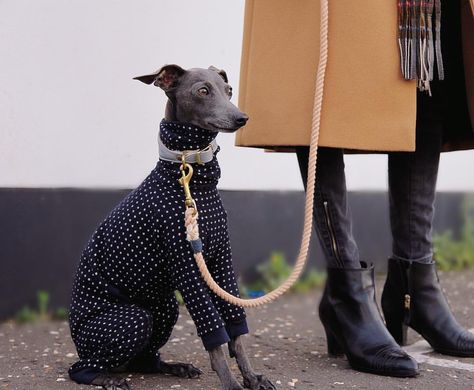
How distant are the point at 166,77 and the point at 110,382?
3.30ft

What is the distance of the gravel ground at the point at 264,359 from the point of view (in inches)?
102

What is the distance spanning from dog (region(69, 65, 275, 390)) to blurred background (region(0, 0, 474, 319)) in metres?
1.13

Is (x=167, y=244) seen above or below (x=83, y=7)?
below

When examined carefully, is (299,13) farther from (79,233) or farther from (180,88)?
(79,233)

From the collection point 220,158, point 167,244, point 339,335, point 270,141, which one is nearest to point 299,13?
point 270,141

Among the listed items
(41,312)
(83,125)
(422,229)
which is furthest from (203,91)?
(41,312)

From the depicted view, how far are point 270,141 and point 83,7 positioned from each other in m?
1.57

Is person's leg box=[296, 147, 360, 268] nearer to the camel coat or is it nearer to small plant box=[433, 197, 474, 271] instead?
the camel coat

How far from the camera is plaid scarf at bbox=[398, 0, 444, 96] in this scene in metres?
2.51

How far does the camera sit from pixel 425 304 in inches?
116

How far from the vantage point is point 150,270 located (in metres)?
2.46

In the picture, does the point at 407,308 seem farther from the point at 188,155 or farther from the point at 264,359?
the point at 188,155

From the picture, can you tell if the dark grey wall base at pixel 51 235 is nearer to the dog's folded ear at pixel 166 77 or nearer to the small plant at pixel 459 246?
the dog's folded ear at pixel 166 77

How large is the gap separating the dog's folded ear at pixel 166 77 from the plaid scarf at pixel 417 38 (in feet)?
2.39
